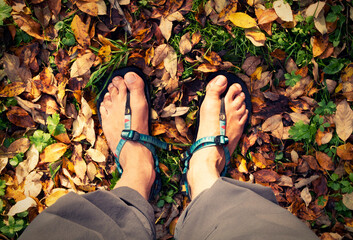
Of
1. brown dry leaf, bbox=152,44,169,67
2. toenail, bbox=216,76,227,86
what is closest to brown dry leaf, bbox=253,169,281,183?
toenail, bbox=216,76,227,86

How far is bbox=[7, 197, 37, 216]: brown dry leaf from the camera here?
5.22 ft

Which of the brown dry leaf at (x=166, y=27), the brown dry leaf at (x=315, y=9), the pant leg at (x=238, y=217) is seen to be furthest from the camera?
the brown dry leaf at (x=166, y=27)

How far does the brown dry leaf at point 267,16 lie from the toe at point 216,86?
0.43 metres

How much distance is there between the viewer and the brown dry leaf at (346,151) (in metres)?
1.58

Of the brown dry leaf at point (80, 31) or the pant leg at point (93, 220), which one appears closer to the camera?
the pant leg at point (93, 220)

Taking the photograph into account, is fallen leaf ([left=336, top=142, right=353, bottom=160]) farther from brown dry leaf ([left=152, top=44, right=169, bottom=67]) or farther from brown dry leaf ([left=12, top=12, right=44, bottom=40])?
brown dry leaf ([left=12, top=12, right=44, bottom=40])

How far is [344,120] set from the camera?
5.16 feet

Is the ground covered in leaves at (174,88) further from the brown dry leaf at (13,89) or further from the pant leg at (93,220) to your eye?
the pant leg at (93,220)

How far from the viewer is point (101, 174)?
5.50ft

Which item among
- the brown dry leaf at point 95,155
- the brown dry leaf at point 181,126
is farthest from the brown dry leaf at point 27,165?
the brown dry leaf at point 181,126

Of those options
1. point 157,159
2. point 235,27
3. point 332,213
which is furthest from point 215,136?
Answer: point 332,213

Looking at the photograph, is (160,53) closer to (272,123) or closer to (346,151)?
(272,123)

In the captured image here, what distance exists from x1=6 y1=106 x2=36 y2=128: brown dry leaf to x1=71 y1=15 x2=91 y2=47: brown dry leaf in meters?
0.63

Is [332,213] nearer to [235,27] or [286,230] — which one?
[286,230]
